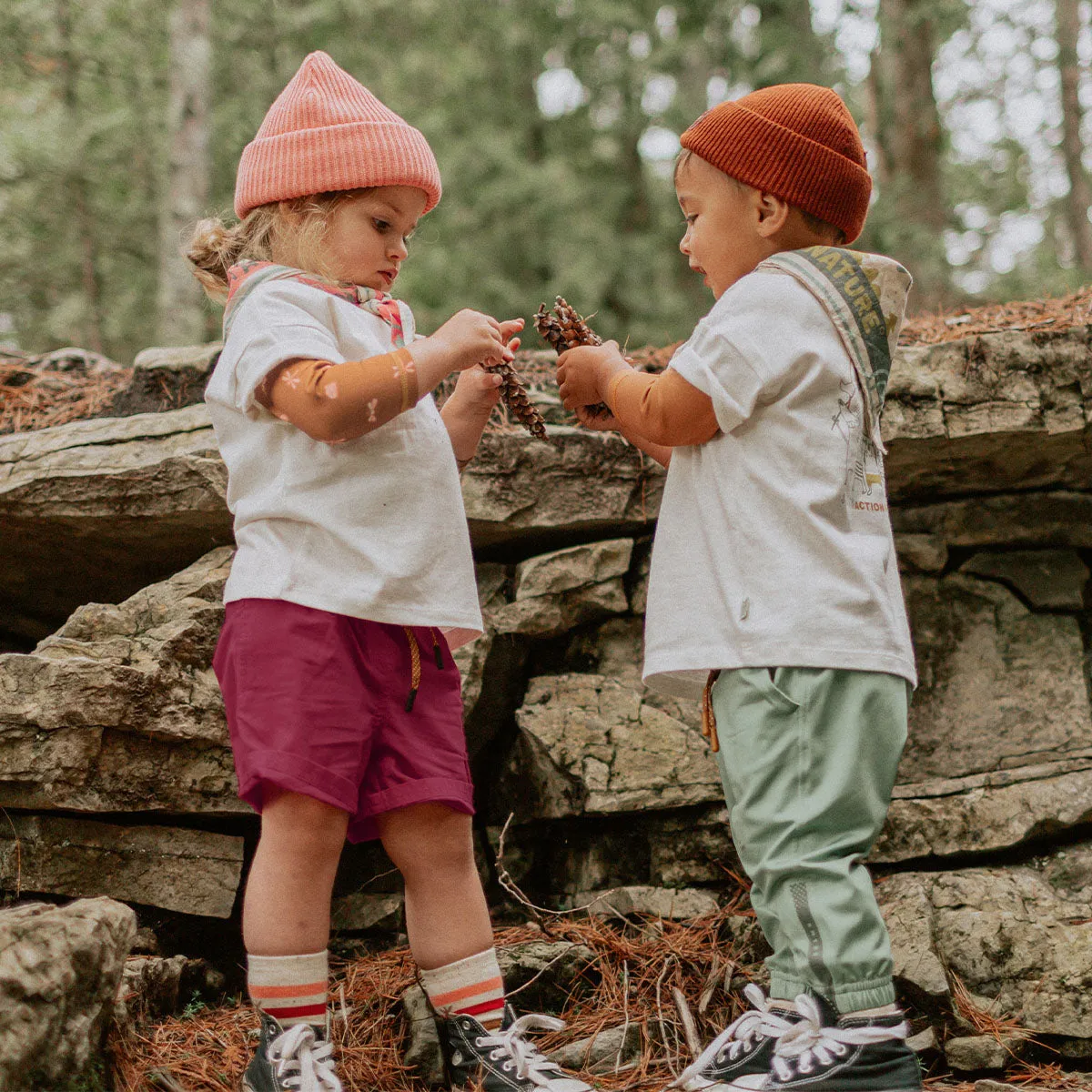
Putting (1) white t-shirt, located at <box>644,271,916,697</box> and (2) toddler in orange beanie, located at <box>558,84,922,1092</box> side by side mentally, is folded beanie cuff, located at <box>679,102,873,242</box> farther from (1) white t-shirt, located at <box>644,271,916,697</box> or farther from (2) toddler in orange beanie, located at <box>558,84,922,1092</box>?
(1) white t-shirt, located at <box>644,271,916,697</box>

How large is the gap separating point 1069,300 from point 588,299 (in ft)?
24.4

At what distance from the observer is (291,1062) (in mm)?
2008

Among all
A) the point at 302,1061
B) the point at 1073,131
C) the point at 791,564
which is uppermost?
the point at 1073,131

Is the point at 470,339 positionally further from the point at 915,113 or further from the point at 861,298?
the point at 915,113

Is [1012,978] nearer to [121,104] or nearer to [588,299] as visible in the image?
[588,299]

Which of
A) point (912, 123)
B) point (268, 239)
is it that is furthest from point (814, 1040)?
point (912, 123)

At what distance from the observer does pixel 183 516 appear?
3.37 m

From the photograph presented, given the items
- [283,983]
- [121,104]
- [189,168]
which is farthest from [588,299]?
[283,983]

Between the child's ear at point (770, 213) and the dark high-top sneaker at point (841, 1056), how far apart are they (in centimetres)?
168

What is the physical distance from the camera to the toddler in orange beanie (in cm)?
197

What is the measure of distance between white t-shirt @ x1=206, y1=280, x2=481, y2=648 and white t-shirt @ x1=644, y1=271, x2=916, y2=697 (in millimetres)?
519

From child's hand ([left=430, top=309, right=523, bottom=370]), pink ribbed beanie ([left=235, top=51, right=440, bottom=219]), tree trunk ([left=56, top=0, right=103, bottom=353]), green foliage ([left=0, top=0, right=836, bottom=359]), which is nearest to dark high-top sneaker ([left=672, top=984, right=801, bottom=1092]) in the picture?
child's hand ([left=430, top=309, right=523, bottom=370])

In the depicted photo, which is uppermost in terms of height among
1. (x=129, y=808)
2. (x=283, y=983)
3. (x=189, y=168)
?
(x=189, y=168)

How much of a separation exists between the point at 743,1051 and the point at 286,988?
946mm
